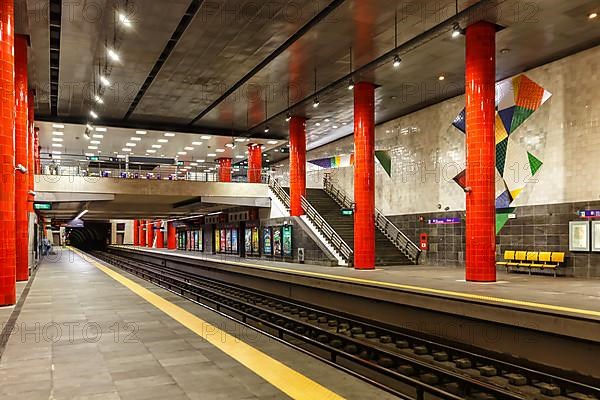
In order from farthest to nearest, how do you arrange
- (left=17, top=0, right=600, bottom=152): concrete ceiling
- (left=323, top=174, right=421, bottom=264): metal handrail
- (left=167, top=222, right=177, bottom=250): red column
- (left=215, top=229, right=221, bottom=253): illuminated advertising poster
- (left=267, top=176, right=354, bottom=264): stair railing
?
(left=167, top=222, right=177, bottom=250): red column, (left=215, top=229, right=221, bottom=253): illuminated advertising poster, (left=323, top=174, right=421, bottom=264): metal handrail, (left=267, top=176, right=354, bottom=264): stair railing, (left=17, top=0, right=600, bottom=152): concrete ceiling

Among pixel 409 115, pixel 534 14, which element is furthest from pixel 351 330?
pixel 409 115

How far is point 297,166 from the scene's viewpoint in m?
22.5

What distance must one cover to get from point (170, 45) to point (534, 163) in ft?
37.9

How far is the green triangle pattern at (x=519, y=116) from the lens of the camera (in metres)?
15.4

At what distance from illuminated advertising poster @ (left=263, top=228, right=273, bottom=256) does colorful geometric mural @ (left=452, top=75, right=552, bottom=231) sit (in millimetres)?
10610

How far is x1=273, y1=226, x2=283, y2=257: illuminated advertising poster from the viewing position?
2227 cm

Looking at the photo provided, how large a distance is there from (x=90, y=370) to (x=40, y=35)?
11.9 metres

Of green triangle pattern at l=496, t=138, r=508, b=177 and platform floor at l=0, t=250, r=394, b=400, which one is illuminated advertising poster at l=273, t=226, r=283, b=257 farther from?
platform floor at l=0, t=250, r=394, b=400

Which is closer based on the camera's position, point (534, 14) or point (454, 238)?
point (534, 14)

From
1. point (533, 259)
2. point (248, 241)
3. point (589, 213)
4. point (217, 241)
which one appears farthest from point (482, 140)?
point (217, 241)

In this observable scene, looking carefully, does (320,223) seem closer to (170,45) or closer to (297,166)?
(297,166)

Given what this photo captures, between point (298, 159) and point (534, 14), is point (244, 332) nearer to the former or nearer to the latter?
point (534, 14)

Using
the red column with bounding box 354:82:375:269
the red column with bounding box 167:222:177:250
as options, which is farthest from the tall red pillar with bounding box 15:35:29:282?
the red column with bounding box 167:222:177:250

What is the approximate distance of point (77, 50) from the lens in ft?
49.7
